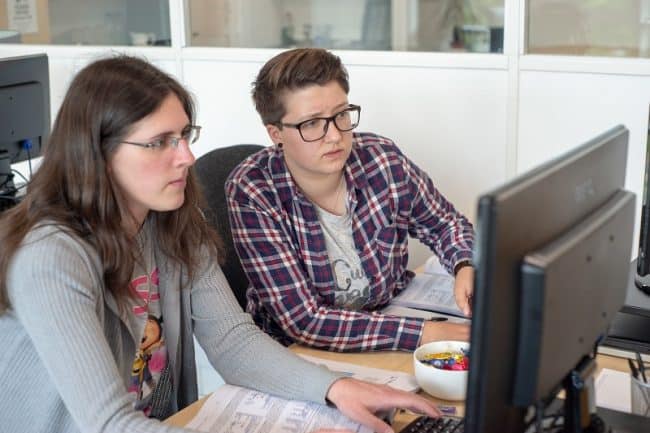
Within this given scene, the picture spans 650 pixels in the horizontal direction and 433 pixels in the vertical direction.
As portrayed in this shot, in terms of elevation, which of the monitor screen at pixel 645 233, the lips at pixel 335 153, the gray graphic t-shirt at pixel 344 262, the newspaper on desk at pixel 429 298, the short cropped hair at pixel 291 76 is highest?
the short cropped hair at pixel 291 76

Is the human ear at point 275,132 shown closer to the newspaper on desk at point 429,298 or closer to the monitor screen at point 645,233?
the newspaper on desk at point 429,298

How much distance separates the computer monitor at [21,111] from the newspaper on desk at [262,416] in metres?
1.35

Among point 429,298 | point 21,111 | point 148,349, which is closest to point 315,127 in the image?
point 429,298

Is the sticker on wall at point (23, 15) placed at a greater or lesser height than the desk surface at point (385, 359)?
greater

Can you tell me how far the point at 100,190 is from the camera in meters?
1.33

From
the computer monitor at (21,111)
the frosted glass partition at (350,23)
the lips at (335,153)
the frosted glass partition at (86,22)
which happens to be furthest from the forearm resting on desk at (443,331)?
the frosted glass partition at (86,22)

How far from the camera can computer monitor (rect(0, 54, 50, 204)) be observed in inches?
99.0

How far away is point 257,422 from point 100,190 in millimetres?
417

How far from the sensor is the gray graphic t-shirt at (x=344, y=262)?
1823 millimetres

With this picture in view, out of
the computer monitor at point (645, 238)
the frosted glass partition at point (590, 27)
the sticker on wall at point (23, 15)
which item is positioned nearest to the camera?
the computer monitor at point (645, 238)

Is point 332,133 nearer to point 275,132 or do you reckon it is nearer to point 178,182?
point 275,132

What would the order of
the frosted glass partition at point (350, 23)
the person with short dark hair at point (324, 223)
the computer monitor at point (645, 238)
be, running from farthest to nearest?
the frosted glass partition at point (350, 23) → the person with short dark hair at point (324, 223) → the computer monitor at point (645, 238)

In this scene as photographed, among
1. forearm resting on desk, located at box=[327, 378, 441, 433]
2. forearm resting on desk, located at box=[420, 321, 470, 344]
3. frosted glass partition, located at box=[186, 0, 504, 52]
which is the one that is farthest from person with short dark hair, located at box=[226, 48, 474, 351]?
frosted glass partition, located at box=[186, 0, 504, 52]

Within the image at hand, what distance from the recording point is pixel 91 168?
1326 millimetres
